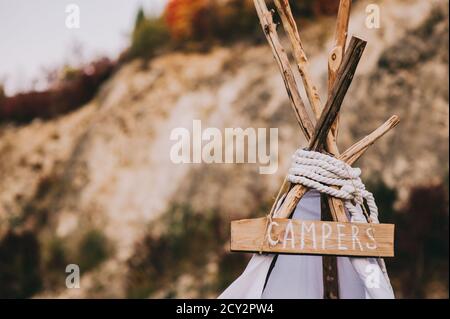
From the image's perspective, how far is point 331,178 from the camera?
2.22m

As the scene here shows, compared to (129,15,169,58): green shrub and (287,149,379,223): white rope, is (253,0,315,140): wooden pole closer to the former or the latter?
(287,149,379,223): white rope

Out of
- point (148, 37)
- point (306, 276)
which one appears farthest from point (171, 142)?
point (306, 276)

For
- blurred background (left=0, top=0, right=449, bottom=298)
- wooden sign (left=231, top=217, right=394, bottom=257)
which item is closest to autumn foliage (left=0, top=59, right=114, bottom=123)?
blurred background (left=0, top=0, right=449, bottom=298)

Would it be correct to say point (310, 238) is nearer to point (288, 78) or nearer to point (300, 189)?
point (300, 189)

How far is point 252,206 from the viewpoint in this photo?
5.71 m

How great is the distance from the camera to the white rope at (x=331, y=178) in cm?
221

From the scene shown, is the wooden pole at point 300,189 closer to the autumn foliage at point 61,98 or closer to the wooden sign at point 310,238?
the wooden sign at point 310,238

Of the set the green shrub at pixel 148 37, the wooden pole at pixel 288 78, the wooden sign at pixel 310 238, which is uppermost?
the green shrub at pixel 148 37

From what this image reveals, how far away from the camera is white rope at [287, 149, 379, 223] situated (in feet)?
7.25

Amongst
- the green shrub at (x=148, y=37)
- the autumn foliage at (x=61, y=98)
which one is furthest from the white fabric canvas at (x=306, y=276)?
the autumn foliage at (x=61, y=98)

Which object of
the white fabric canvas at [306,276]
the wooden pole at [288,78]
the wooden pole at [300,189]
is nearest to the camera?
the wooden pole at [300,189]

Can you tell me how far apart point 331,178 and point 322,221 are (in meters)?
0.16

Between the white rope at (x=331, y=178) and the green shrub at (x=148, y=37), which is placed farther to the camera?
the green shrub at (x=148, y=37)

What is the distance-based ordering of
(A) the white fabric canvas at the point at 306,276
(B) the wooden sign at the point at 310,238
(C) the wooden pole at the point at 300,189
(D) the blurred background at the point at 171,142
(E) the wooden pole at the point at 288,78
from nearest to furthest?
(B) the wooden sign at the point at 310,238
(C) the wooden pole at the point at 300,189
(E) the wooden pole at the point at 288,78
(A) the white fabric canvas at the point at 306,276
(D) the blurred background at the point at 171,142
